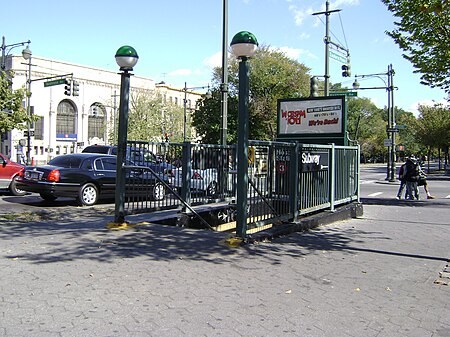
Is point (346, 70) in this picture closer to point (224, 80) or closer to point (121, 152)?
point (224, 80)

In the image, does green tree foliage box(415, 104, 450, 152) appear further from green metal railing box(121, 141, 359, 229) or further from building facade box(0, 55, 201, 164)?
green metal railing box(121, 141, 359, 229)

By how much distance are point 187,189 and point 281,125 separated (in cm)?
433

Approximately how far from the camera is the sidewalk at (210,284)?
4.03 meters

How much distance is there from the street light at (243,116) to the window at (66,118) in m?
72.5

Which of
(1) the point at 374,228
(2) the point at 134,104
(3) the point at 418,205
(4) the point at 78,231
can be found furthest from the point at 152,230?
(2) the point at 134,104

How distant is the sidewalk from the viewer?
403 cm

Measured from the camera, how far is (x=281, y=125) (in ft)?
41.2

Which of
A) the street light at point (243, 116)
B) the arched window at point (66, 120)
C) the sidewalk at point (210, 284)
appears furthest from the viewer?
the arched window at point (66, 120)

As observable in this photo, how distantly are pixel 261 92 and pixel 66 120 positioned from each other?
43288 mm

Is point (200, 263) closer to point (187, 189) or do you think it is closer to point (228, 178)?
point (187, 189)

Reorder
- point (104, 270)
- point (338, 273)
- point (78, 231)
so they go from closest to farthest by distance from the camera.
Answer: point (104, 270)
point (338, 273)
point (78, 231)

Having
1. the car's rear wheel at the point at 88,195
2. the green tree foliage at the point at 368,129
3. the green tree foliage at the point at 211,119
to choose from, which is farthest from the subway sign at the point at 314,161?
the green tree foliage at the point at 368,129

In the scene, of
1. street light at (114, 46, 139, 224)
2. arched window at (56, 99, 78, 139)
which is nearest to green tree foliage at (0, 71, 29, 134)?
street light at (114, 46, 139, 224)

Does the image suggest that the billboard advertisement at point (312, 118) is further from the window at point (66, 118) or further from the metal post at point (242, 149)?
the window at point (66, 118)
